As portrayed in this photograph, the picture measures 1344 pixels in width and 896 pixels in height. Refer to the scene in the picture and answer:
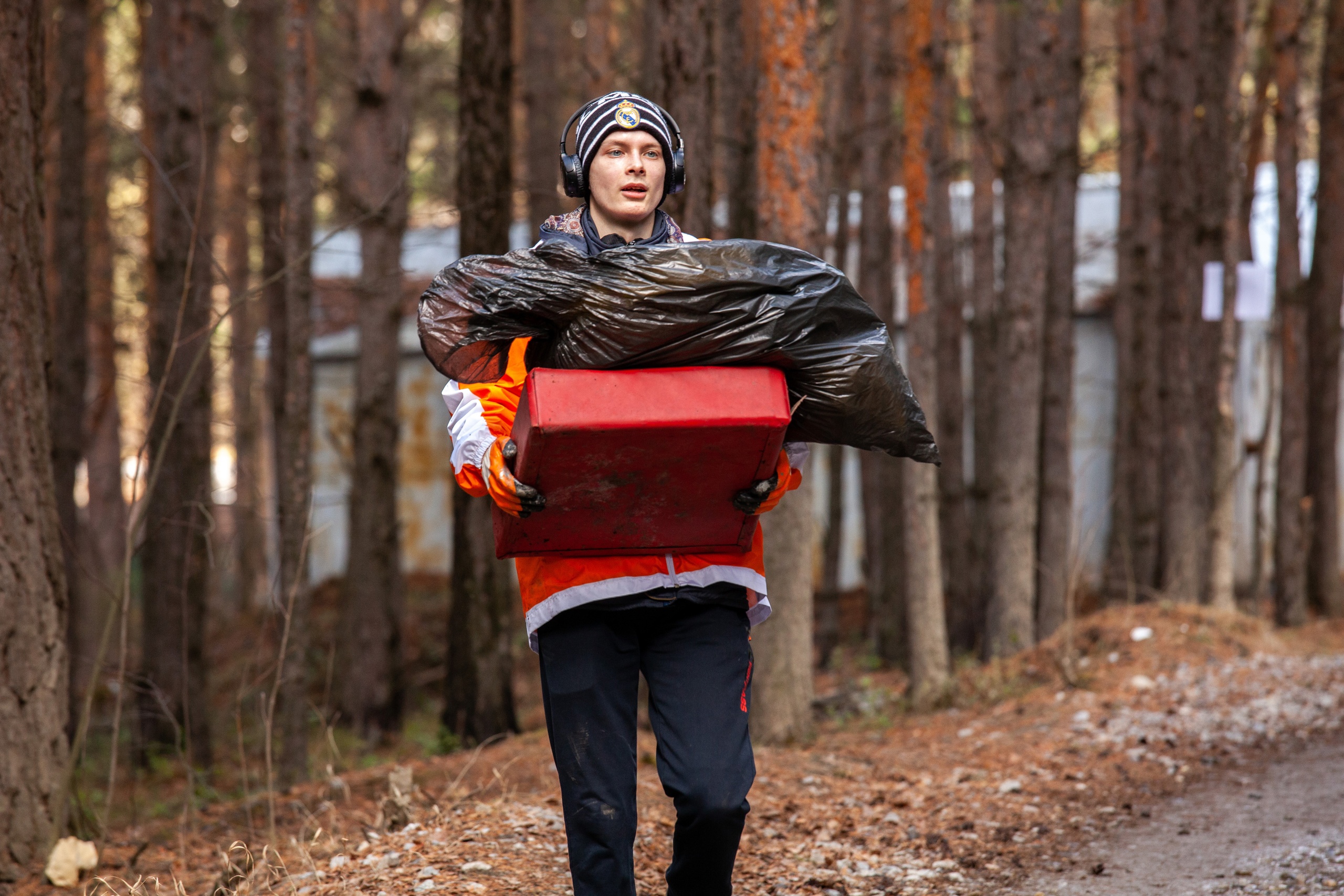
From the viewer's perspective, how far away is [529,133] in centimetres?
1327

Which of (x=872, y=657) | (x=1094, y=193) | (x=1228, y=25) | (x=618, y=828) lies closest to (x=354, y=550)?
(x=872, y=657)

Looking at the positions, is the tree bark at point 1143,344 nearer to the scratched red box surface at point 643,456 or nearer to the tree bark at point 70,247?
the scratched red box surface at point 643,456

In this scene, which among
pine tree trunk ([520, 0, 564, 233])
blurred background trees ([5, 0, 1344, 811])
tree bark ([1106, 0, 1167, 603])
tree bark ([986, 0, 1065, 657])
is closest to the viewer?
blurred background trees ([5, 0, 1344, 811])

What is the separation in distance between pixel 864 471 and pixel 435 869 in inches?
377

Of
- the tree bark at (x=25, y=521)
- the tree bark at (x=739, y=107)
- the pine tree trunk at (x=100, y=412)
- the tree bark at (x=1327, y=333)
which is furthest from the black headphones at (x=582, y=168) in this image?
the pine tree trunk at (x=100, y=412)

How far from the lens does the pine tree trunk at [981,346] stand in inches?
445

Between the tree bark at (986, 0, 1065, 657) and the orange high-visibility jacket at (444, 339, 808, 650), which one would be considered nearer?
the orange high-visibility jacket at (444, 339, 808, 650)

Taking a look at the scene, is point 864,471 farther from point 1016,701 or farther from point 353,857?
point 353,857

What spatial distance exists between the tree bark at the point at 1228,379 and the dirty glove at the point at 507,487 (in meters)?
8.24

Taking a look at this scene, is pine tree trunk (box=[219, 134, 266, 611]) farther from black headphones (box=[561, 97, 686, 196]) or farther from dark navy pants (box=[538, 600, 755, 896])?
dark navy pants (box=[538, 600, 755, 896])

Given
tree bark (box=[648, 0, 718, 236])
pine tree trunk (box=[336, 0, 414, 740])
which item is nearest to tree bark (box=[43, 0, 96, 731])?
pine tree trunk (box=[336, 0, 414, 740])

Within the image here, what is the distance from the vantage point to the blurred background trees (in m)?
6.75

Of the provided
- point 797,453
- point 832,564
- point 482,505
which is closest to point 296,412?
point 482,505

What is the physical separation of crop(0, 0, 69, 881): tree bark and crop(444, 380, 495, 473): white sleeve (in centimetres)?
250
